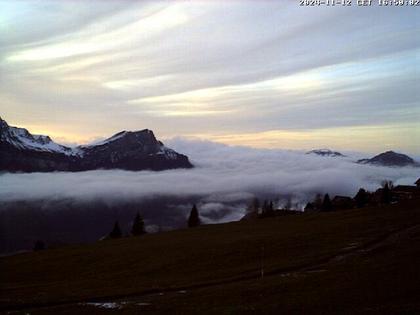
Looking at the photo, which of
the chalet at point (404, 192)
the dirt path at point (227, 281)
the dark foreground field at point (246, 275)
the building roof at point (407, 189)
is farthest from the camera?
the building roof at point (407, 189)

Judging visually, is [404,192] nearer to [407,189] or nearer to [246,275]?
[407,189]

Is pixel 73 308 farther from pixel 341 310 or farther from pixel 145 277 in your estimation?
pixel 341 310

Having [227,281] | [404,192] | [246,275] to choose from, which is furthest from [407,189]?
[227,281]

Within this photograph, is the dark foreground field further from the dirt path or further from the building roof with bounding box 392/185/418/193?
the building roof with bounding box 392/185/418/193

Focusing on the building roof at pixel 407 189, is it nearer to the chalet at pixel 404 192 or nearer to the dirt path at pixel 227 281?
the chalet at pixel 404 192

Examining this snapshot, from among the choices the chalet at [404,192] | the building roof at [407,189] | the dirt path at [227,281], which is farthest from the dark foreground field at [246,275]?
the building roof at [407,189]

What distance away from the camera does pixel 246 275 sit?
40062 mm

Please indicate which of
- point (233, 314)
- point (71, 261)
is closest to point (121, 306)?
point (233, 314)

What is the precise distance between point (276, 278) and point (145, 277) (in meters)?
15.9

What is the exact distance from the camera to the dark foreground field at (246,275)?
27.8 meters

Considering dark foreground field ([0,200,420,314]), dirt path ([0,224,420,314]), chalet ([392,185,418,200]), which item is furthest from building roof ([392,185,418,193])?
dirt path ([0,224,420,314])

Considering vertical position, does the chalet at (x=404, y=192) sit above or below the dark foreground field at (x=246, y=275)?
above

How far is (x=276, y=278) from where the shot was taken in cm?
3603

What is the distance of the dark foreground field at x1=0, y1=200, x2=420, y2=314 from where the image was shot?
27.8 metres
